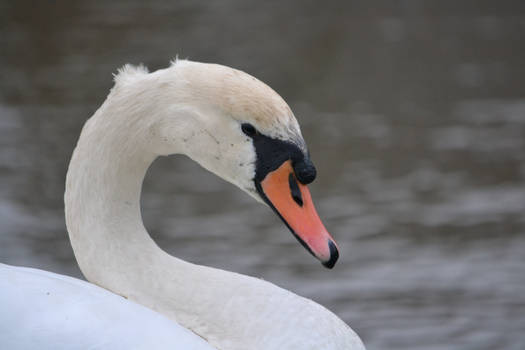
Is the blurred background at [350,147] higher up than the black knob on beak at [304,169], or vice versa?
the blurred background at [350,147]

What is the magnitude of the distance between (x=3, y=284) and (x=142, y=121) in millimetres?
489

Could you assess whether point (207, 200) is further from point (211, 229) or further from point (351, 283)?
point (351, 283)

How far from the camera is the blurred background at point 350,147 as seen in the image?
384cm

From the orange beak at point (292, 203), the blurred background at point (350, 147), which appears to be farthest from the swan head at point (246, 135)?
the blurred background at point (350, 147)

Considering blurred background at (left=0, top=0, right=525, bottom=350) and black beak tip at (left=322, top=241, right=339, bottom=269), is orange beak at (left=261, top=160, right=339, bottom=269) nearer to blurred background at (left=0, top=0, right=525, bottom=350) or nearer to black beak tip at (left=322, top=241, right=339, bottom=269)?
black beak tip at (left=322, top=241, right=339, bottom=269)

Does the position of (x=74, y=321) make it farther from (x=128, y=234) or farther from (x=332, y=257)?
(x=332, y=257)

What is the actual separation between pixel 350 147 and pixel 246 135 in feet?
11.0

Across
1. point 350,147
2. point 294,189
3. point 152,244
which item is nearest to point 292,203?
point 294,189

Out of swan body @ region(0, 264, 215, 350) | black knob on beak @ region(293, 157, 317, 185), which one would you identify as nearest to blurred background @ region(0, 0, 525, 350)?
black knob on beak @ region(293, 157, 317, 185)

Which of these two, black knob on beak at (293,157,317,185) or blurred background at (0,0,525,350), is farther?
blurred background at (0,0,525,350)

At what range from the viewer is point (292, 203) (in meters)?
2.00

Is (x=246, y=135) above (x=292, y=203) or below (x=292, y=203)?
above

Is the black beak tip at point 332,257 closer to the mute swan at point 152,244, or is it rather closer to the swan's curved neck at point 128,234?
the mute swan at point 152,244

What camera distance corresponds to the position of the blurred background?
12.6 feet
